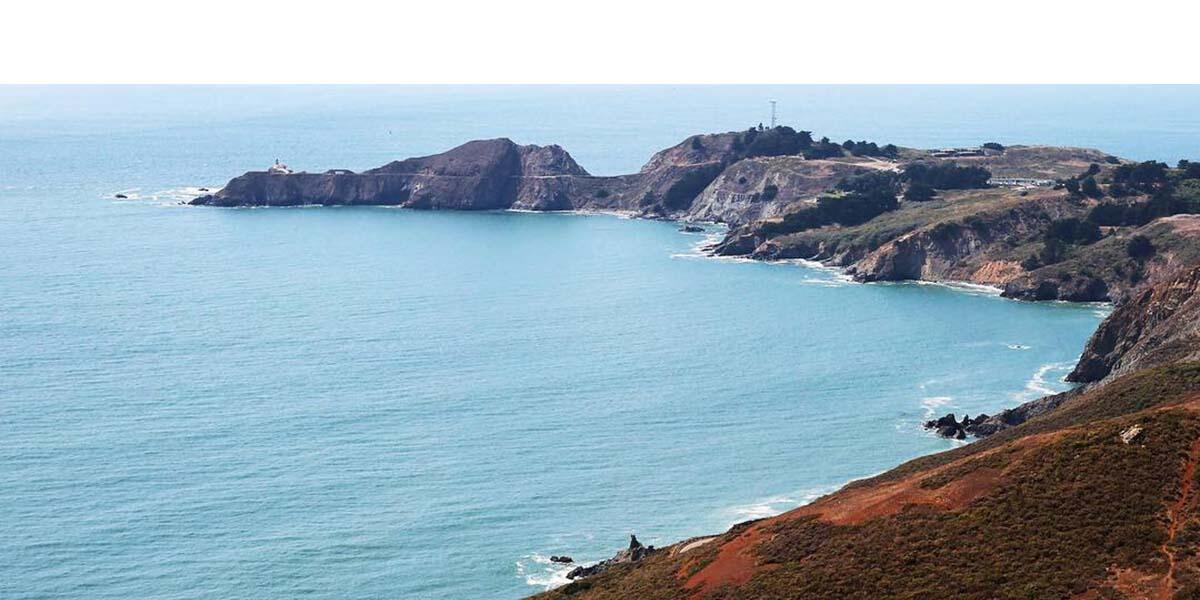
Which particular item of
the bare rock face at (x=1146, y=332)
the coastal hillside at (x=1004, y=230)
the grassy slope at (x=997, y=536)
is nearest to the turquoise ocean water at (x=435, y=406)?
the bare rock face at (x=1146, y=332)

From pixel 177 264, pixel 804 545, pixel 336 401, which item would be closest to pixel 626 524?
pixel 804 545

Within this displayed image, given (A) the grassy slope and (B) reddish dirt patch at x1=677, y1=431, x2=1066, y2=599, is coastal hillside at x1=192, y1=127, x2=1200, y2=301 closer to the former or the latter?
(B) reddish dirt patch at x1=677, y1=431, x2=1066, y2=599

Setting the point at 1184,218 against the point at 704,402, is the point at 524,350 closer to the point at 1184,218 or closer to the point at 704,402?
the point at 704,402

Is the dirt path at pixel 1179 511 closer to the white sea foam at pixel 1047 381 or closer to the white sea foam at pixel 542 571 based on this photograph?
the white sea foam at pixel 542 571

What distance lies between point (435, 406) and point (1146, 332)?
47.9 m

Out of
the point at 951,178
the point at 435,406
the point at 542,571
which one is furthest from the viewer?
the point at 951,178

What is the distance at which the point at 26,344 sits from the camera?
403 ft

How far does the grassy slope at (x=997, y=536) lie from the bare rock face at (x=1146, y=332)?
34253 mm

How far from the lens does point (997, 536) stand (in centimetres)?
5322

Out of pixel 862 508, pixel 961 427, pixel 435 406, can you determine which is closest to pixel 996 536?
pixel 862 508

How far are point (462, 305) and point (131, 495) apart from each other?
207ft

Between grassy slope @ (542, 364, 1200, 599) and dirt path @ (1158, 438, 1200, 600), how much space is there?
0.15 ft

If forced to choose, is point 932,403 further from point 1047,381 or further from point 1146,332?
point 1146,332

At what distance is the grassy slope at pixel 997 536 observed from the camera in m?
50.0
